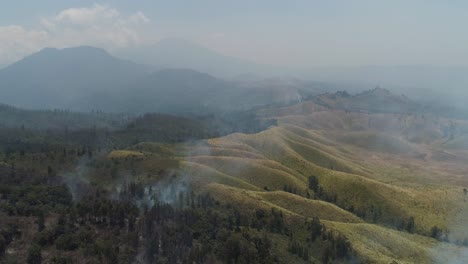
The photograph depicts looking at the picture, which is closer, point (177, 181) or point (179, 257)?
point (179, 257)

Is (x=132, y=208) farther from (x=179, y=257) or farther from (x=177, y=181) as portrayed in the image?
(x=177, y=181)

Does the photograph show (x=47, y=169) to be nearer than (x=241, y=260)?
No

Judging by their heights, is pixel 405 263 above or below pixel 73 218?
below

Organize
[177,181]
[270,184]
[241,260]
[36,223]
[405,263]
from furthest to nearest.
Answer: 1. [270,184]
2. [177,181]
3. [405,263]
4. [36,223]
5. [241,260]

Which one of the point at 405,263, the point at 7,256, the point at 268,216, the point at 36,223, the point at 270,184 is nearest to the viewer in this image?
the point at 7,256

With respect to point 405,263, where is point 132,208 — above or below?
above

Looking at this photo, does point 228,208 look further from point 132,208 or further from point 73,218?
point 73,218

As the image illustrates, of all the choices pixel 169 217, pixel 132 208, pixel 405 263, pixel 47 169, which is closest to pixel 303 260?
pixel 405 263

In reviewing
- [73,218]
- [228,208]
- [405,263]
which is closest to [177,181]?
[228,208]

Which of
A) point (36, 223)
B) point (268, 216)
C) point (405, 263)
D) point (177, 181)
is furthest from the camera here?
point (177, 181)
